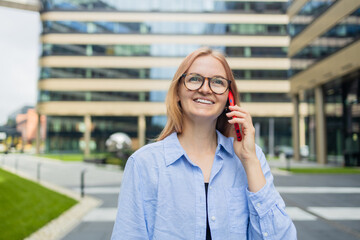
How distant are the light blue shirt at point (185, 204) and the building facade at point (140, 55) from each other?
44157 mm

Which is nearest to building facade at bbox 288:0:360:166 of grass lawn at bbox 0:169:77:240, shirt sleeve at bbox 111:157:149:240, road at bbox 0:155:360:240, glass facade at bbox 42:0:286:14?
road at bbox 0:155:360:240

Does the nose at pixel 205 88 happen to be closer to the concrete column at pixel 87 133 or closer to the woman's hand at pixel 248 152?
the woman's hand at pixel 248 152

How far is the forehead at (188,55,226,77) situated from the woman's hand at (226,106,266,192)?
0.25 m

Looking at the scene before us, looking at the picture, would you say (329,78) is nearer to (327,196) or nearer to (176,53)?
(327,196)

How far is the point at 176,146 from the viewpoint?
1.96 meters

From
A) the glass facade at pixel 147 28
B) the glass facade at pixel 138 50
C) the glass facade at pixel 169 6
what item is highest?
the glass facade at pixel 169 6

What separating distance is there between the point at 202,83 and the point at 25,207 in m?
7.88

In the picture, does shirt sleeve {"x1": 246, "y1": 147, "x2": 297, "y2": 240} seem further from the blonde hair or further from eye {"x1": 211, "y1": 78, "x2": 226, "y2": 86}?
eye {"x1": 211, "y1": 78, "x2": 226, "y2": 86}

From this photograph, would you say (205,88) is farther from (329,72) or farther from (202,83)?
(329,72)

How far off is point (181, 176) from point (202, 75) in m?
0.62

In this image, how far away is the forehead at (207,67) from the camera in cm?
200

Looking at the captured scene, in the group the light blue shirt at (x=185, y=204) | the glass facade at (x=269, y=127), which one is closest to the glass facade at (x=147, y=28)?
the glass facade at (x=269, y=127)

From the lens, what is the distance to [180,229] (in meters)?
1.80

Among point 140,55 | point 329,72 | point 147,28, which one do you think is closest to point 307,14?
point 329,72
